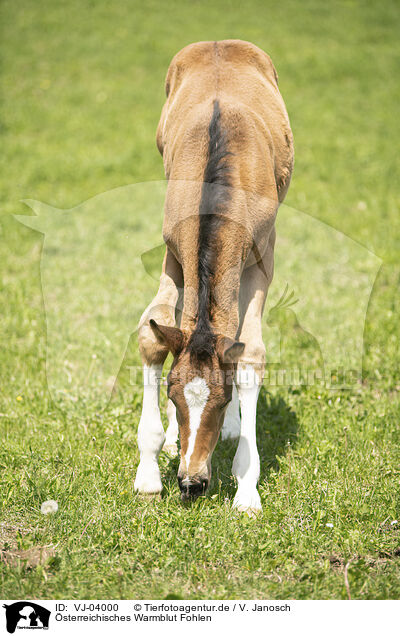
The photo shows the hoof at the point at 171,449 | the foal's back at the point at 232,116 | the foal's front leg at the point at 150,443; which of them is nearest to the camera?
the foal's front leg at the point at 150,443

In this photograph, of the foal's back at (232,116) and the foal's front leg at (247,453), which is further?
the foal's back at (232,116)

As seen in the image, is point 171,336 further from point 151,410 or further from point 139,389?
point 139,389

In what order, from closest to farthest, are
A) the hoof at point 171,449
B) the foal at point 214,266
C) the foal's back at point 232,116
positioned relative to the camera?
the foal at point 214,266 < the foal's back at point 232,116 < the hoof at point 171,449

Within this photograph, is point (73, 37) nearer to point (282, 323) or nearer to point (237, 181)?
point (282, 323)

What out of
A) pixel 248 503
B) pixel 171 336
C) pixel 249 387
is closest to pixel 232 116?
pixel 171 336

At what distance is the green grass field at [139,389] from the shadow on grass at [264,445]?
0.02 meters

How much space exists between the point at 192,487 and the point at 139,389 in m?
2.20

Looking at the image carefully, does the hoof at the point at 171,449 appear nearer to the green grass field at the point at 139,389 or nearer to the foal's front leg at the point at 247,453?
the green grass field at the point at 139,389

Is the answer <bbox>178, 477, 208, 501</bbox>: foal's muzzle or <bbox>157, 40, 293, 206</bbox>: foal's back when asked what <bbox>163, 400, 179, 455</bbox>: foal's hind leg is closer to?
<bbox>178, 477, 208, 501</bbox>: foal's muzzle

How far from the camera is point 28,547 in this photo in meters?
3.81

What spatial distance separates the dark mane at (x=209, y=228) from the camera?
3920 mm
